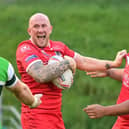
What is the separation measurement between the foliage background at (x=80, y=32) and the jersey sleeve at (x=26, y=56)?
6.37 metres

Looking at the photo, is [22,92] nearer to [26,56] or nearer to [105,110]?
[105,110]

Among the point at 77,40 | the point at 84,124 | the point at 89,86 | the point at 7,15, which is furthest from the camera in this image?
the point at 7,15

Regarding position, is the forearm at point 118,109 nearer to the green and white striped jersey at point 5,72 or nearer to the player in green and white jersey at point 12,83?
the player in green and white jersey at point 12,83

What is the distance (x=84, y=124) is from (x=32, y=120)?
5934 mm

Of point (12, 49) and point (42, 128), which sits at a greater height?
point (42, 128)

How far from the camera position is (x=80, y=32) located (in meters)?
19.1

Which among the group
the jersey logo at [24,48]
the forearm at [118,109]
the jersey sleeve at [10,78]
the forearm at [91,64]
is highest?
the jersey sleeve at [10,78]

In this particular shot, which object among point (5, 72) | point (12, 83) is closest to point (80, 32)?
point (12, 83)

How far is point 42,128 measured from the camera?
7.12 metres

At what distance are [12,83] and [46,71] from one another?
126 centimetres

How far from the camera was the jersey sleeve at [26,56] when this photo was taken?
23.1 feet

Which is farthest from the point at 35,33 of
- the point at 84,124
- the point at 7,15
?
the point at 7,15

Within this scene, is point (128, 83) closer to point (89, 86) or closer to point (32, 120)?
point (32, 120)

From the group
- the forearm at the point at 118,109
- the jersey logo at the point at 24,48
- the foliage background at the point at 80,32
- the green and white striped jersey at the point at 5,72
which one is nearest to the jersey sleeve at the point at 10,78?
the green and white striped jersey at the point at 5,72
